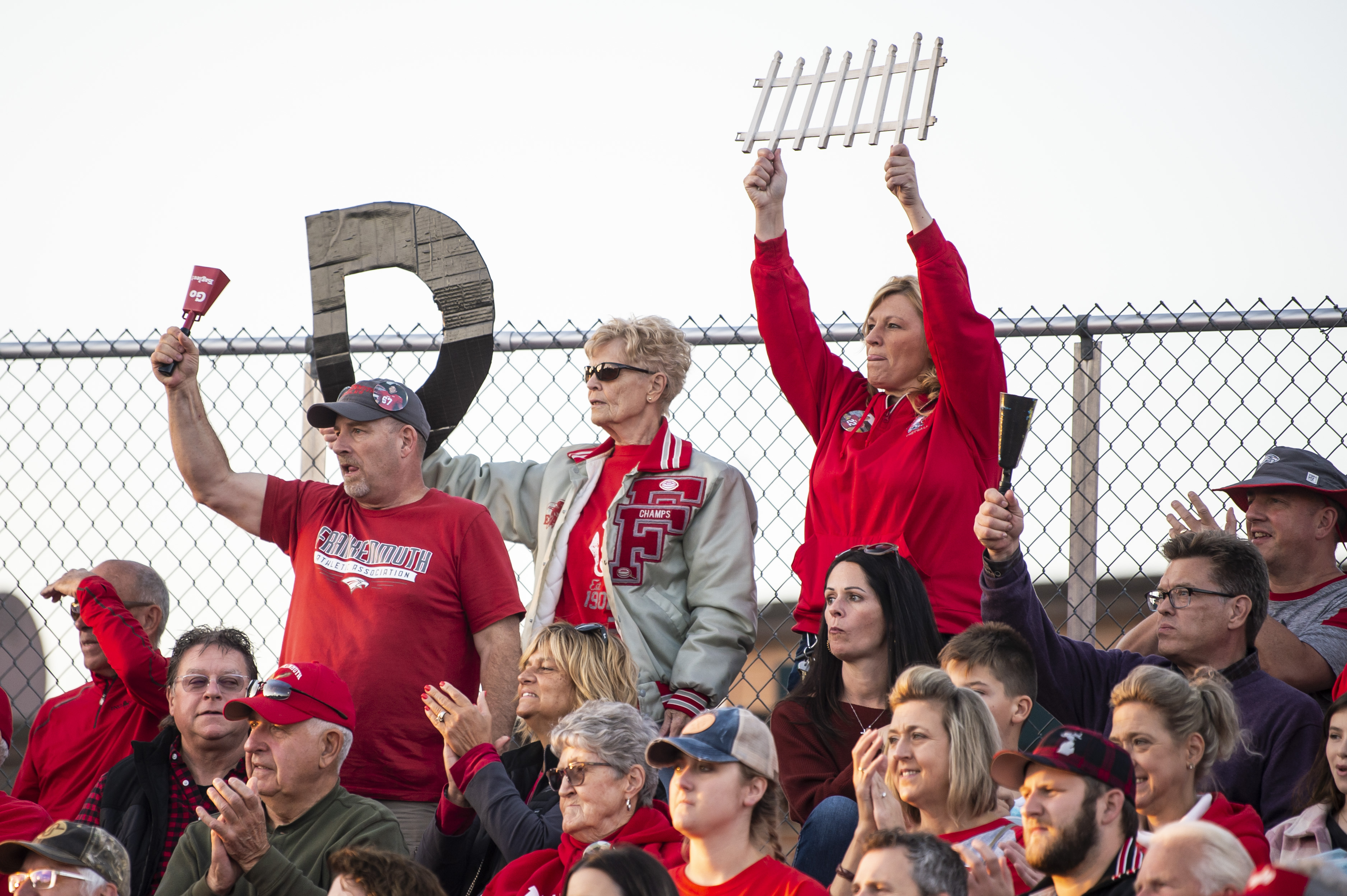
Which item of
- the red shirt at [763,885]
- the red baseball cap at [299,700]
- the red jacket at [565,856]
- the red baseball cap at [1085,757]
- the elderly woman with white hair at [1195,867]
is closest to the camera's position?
the elderly woman with white hair at [1195,867]

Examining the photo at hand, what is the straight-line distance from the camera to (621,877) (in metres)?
3.07

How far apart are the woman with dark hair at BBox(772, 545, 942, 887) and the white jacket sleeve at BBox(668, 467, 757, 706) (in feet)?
1.12

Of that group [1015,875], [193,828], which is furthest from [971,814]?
[193,828]

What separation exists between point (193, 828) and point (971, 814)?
218 cm

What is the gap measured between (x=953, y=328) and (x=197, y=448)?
7.94 ft

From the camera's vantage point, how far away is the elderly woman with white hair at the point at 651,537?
4625 millimetres

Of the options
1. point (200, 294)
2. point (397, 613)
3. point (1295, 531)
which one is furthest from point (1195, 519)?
point (200, 294)

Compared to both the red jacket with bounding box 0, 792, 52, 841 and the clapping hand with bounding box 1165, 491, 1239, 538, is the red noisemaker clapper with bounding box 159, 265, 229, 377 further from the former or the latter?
the clapping hand with bounding box 1165, 491, 1239, 538

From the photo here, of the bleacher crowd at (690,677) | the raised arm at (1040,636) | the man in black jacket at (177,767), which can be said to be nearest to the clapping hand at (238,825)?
the bleacher crowd at (690,677)

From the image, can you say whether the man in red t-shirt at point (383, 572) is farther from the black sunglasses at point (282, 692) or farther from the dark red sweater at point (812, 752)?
the dark red sweater at point (812, 752)

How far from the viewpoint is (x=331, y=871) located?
3934mm

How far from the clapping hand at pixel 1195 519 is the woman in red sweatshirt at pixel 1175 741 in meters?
1.17

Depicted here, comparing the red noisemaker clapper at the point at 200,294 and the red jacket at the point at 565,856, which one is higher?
the red noisemaker clapper at the point at 200,294

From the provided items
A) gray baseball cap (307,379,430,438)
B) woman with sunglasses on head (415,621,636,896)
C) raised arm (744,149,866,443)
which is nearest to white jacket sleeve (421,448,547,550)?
gray baseball cap (307,379,430,438)
